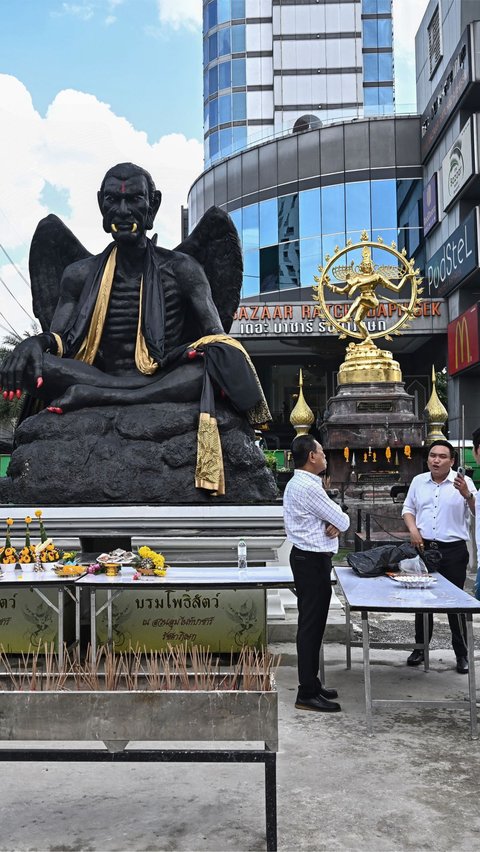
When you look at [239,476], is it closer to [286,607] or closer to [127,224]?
[286,607]

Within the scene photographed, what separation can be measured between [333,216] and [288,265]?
2.58 metres

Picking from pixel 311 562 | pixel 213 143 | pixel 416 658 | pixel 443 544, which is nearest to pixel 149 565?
pixel 311 562

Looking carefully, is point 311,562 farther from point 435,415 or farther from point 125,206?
point 435,415

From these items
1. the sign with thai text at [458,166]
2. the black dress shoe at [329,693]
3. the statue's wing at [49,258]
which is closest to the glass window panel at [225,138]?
the sign with thai text at [458,166]

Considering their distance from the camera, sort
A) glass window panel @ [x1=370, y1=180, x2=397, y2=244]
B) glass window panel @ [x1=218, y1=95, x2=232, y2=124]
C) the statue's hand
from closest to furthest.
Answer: the statue's hand < glass window panel @ [x1=370, y1=180, x2=397, y2=244] < glass window panel @ [x1=218, y1=95, x2=232, y2=124]

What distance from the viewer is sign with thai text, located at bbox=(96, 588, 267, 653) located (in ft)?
18.2

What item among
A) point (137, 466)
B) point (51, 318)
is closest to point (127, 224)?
point (51, 318)

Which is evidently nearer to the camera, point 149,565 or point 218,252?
point 149,565

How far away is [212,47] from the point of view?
1746 inches

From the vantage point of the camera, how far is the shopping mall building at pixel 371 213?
87.9ft

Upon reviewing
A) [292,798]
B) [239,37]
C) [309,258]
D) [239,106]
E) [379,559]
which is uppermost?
[239,37]

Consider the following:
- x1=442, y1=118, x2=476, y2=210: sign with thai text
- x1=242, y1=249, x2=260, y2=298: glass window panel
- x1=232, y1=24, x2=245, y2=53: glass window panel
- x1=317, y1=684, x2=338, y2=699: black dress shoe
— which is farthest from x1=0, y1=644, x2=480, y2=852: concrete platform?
x1=232, y1=24, x2=245, y2=53: glass window panel

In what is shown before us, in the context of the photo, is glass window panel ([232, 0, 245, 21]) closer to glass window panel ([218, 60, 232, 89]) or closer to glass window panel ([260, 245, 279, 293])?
glass window panel ([218, 60, 232, 89])

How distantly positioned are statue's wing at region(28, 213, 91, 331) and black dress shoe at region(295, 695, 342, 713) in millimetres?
6005
